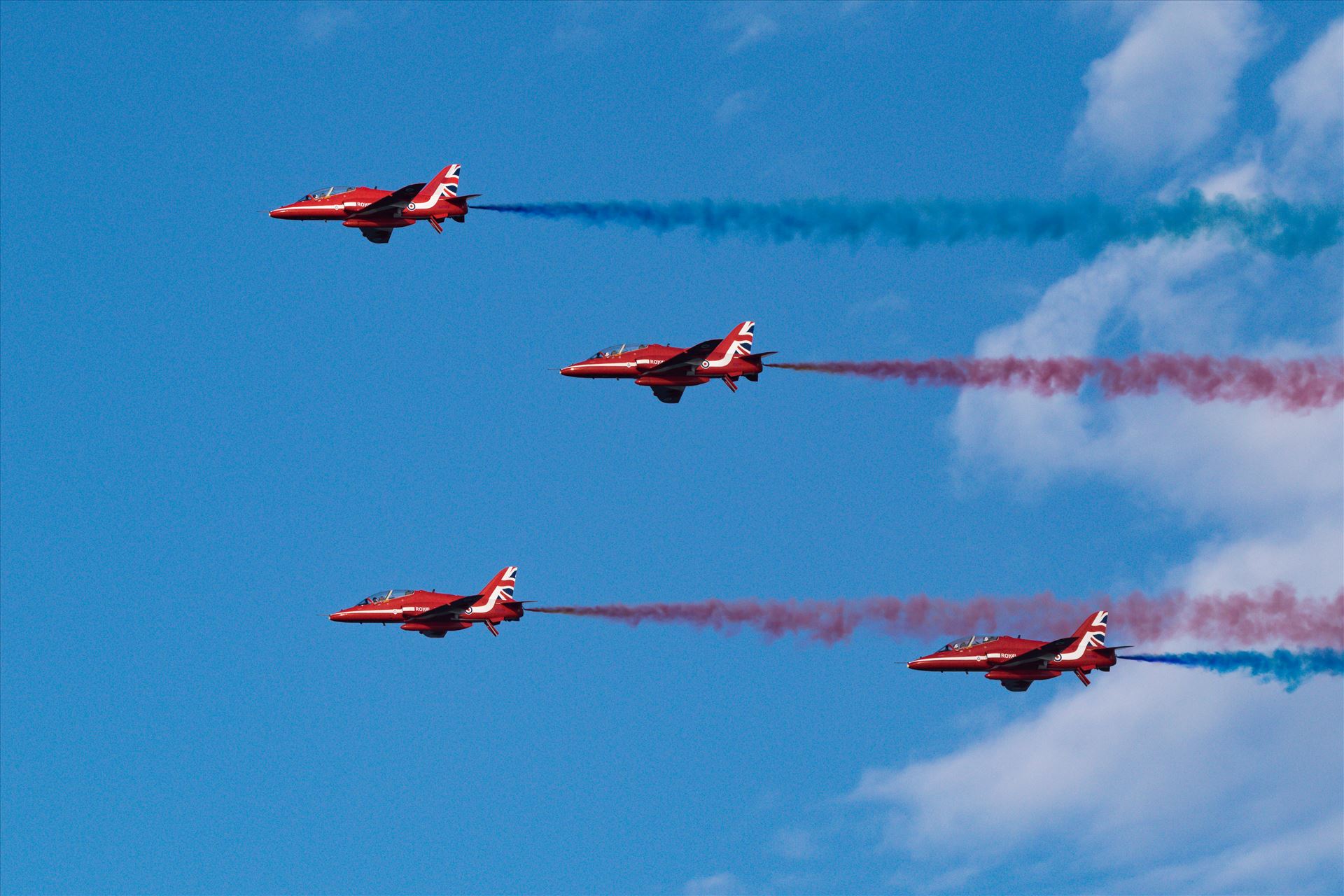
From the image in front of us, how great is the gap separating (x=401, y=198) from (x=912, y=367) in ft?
91.2

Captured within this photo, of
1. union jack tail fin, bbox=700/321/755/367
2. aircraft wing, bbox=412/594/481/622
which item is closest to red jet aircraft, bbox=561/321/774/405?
union jack tail fin, bbox=700/321/755/367

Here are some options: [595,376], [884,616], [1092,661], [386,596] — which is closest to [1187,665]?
[1092,661]

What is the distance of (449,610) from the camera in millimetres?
102188

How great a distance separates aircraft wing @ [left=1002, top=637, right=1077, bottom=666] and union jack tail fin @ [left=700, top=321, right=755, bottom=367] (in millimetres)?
19968

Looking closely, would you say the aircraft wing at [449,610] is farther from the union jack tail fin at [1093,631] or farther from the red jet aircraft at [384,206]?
the union jack tail fin at [1093,631]

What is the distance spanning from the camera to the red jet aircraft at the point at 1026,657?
312 ft

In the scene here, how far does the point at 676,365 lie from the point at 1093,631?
24636 mm

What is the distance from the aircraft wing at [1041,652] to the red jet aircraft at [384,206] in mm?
35838

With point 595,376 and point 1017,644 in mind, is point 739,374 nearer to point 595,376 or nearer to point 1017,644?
point 595,376

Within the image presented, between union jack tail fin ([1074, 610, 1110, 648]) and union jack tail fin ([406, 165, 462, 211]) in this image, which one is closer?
union jack tail fin ([1074, 610, 1110, 648])

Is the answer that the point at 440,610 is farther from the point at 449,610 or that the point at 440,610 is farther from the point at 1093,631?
the point at 1093,631

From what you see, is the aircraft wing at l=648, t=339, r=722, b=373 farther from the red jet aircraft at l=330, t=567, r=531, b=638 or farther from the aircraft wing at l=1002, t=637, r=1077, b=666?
the aircraft wing at l=1002, t=637, r=1077, b=666

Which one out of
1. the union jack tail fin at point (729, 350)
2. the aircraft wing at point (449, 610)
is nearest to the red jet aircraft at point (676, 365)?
the union jack tail fin at point (729, 350)

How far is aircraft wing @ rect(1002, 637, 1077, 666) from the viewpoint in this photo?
9512 cm
